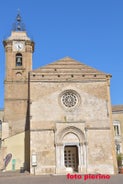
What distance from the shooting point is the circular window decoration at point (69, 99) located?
27.1 meters

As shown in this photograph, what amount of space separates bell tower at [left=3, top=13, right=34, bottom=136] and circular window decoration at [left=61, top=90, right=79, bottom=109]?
673 centimetres

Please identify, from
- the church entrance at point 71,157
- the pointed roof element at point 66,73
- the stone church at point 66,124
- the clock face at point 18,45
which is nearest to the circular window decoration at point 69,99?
the stone church at point 66,124

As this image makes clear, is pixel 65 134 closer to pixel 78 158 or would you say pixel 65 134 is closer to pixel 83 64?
pixel 78 158

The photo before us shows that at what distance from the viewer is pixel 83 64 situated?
28.8 meters

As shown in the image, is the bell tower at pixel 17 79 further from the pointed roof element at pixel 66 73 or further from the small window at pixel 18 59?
the pointed roof element at pixel 66 73

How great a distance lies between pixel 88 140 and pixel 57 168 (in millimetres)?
3678

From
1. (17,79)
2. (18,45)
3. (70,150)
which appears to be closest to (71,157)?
(70,150)

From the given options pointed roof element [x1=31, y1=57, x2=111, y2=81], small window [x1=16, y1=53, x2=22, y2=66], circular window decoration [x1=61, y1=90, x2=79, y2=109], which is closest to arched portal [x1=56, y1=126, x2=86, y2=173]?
circular window decoration [x1=61, y1=90, x2=79, y2=109]

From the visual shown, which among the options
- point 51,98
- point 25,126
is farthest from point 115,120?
point 51,98

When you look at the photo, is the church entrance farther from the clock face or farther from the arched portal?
the clock face

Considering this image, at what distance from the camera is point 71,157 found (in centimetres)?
2678

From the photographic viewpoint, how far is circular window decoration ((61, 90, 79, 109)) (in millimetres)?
27075

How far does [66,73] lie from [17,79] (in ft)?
28.6

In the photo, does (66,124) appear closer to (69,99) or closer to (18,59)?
(69,99)
